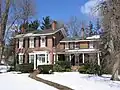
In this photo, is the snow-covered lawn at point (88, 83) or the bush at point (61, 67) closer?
the snow-covered lawn at point (88, 83)

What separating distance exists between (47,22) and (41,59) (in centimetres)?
4032

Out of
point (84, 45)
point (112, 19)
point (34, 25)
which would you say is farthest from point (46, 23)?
point (112, 19)

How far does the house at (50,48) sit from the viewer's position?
4781 centimetres

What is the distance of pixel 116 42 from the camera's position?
27.7 metres

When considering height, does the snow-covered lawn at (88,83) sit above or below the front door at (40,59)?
below

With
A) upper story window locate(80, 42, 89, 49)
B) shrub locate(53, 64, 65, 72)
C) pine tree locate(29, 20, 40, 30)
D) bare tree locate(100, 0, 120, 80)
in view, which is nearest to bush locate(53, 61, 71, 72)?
shrub locate(53, 64, 65, 72)

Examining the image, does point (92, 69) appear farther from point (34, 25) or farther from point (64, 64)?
point (34, 25)

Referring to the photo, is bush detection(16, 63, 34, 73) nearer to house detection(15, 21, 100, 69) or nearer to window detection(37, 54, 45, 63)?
house detection(15, 21, 100, 69)

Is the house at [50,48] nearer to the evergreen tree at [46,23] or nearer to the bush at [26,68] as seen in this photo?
the bush at [26,68]

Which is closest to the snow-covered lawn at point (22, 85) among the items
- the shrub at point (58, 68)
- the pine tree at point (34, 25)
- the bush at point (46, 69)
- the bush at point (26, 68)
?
the bush at point (46, 69)

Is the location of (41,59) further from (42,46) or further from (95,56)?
(95,56)

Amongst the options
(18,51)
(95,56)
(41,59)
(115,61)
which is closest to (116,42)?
(115,61)

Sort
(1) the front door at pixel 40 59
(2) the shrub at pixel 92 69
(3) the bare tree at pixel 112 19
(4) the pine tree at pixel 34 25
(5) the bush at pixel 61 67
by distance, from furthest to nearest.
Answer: (4) the pine tree at pixel 34 25 → (1) the front door at pixel 40 59 → (5) the bush at pixel 61 67 → (2) the shrub at pixel 92 69 → (3) the bare tree at pixel 112 19

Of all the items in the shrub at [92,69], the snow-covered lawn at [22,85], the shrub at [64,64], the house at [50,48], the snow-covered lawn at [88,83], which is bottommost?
the snow-covered lawn at [88,83]
